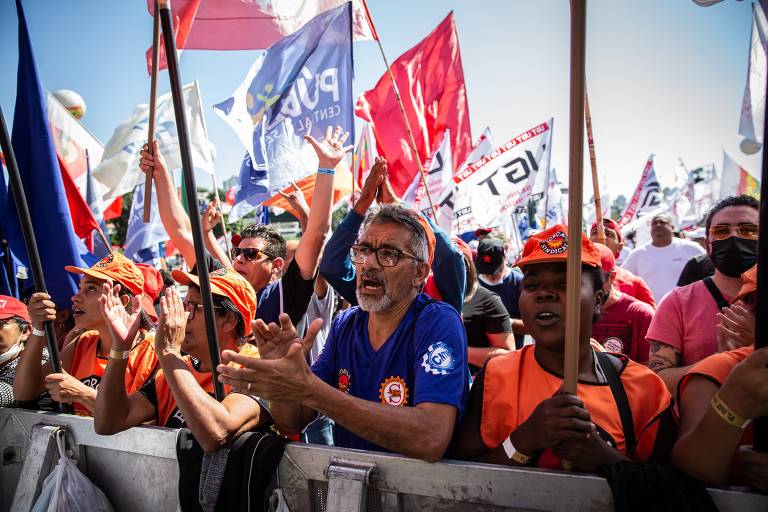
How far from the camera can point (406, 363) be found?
1.91m

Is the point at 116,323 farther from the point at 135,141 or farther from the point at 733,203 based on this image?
the point at 135,141

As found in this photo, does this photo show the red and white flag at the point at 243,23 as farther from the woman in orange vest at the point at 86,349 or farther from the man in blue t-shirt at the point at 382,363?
the man in blue t-shirt at the point at 382,363

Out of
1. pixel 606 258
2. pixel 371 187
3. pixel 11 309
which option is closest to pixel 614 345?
pixel 606 258

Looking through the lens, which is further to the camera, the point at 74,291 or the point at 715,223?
the point at 74,291

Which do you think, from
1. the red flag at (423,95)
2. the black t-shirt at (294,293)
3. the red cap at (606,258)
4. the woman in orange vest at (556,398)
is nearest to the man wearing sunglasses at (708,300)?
the red cap at (606,258)

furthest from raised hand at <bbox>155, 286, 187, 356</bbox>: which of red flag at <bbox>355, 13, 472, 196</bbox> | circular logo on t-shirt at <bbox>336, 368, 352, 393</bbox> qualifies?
red flag at <bbox>355, 13, 472, 196</bbox>

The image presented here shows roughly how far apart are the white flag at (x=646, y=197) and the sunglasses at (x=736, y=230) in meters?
13.5

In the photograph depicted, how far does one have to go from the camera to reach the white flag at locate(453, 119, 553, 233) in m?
7.65

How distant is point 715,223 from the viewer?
2816 mm

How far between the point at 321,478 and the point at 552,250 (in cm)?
109

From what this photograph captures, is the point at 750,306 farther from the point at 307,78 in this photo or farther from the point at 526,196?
the point at 526,196

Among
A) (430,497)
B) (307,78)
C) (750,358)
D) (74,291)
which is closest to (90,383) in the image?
(74,291)

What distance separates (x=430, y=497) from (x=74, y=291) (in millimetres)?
2697

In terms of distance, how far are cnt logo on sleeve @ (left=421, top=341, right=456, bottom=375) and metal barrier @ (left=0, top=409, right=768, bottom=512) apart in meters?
0.32
